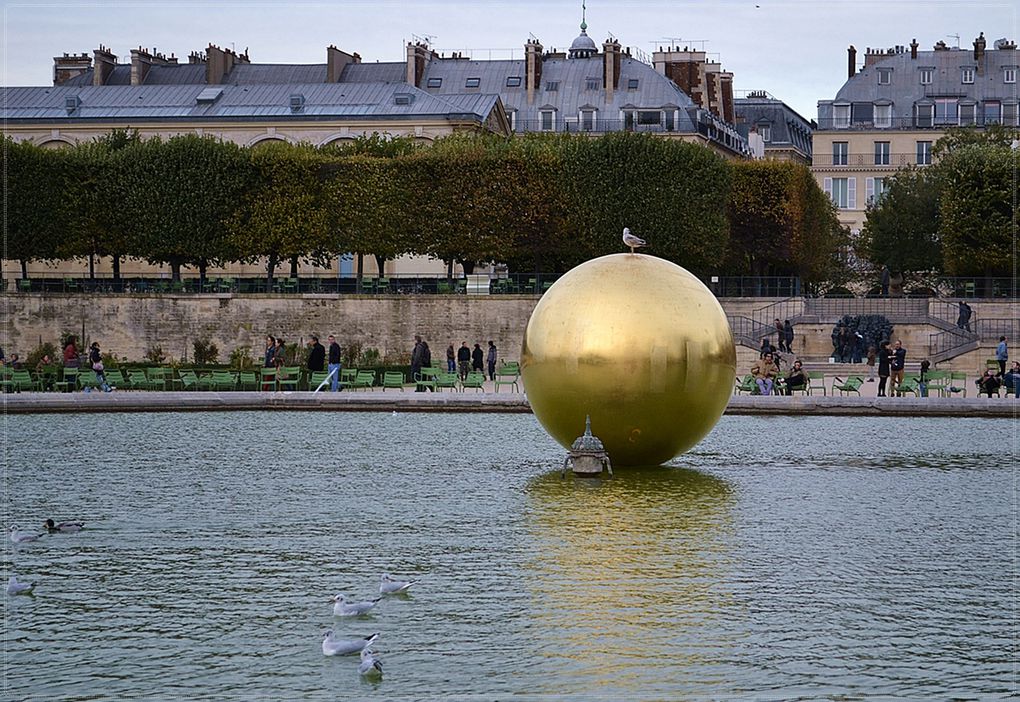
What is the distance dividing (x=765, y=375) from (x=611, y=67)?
3942 cm

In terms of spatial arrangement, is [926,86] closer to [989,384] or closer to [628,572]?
[989,384]

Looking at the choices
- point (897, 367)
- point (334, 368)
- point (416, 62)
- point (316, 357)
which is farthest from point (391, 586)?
point (416, 62)

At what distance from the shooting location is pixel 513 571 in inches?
491

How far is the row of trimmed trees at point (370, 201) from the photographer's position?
45312 mm

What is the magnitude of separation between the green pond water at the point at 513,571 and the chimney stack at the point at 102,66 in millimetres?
45561

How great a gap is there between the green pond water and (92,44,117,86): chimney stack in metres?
45.6

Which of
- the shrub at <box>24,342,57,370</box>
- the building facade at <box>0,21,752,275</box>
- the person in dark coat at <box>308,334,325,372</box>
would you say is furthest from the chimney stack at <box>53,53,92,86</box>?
the person in dark coat at <box>308,334,325,372</box>

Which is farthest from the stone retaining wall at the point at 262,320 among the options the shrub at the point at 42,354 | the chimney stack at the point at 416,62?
the chimney stack at the point at 416,62

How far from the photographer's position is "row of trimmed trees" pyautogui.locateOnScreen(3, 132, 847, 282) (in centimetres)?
4531

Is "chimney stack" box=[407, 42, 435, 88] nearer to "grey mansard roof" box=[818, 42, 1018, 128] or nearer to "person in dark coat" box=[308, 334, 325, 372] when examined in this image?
A: "grey mansard roof" box=[818, 42, 1018, 128]

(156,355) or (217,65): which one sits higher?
(217,65)

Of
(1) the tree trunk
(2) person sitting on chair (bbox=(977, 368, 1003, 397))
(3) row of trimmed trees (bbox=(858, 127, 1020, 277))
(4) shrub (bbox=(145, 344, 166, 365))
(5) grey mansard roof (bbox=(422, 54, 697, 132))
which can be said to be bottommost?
(2) person sitting on chair (bbox=(977, 368, 1003, 397))

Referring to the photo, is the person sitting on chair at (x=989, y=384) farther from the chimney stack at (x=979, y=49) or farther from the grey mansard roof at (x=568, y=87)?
the chimney stack at (x=979, y=49)

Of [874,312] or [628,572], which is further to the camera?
[874,312]
